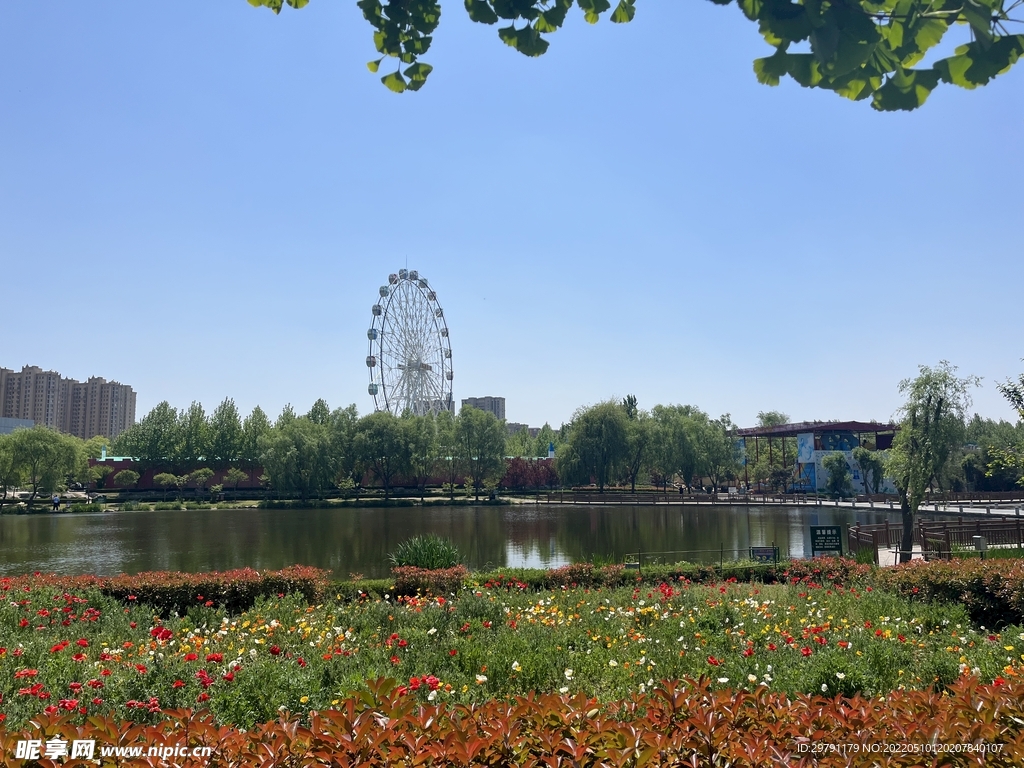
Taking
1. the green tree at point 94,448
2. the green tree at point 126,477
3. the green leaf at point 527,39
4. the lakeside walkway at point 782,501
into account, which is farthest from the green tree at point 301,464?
the green leaf at point 527,39

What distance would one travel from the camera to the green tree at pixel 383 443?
6000 centimetres

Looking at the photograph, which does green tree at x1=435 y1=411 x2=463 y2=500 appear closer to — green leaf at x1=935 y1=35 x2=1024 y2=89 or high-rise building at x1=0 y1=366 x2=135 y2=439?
green leaf at x1=935 y1=35 x2=1024 y2=89

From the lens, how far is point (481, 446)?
6288cm

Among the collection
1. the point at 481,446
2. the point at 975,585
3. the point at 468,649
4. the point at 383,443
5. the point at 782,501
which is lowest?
the point at 782,501

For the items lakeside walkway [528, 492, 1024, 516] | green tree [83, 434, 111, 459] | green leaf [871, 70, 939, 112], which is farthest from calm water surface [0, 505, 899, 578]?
green tree [83, 434, 111, 459]

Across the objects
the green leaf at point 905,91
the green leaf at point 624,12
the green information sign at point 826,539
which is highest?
the green leaf at point 624,12

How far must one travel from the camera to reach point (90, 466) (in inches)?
2625

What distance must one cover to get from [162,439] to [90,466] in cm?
673

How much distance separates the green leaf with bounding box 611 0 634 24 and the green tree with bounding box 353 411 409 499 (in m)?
58.1

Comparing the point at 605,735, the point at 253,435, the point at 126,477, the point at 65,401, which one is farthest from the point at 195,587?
the point at 65,401

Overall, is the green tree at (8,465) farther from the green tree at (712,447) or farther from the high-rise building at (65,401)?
the high-rise building at (65,401)

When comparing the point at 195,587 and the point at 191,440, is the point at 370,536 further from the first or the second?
the point at 191,440

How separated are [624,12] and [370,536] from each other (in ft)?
93.7

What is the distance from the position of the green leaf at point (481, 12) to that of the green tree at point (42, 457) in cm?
6448
